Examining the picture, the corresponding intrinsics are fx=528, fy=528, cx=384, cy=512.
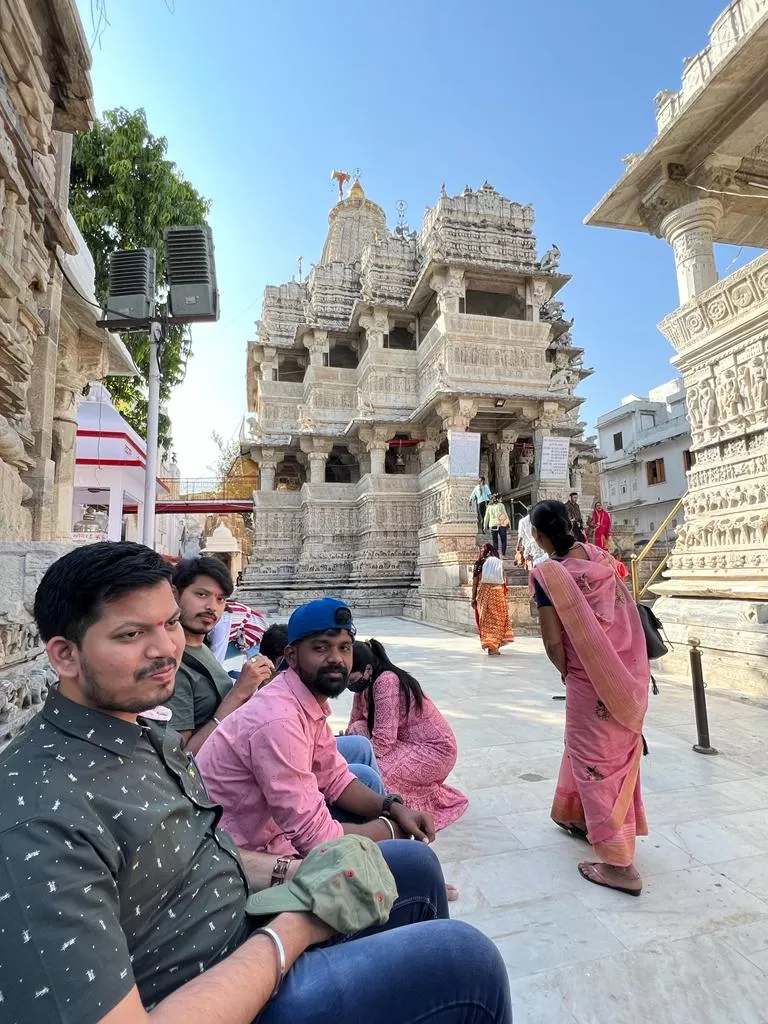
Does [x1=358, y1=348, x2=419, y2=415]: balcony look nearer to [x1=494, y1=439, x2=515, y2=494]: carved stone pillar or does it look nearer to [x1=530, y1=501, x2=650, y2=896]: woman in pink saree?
[x1=494, y1=439, x2=515, y2=494]: carved stone pillar

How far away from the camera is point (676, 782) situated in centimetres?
282

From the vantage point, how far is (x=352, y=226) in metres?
24.0

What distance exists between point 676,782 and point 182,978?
9.32ft

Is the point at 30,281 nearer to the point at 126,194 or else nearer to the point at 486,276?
the point at 126,194

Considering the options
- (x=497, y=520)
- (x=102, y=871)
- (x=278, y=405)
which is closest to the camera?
(x=102, y=871)

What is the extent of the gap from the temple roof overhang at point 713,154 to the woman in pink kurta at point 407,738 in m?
5.59

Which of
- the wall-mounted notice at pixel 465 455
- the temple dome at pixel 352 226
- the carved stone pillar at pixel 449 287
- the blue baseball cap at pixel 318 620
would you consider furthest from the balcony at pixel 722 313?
→ the temple dome at pixel 352 226

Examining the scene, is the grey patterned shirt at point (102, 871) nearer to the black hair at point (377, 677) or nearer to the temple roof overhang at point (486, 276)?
the black hair at point (377, 677)

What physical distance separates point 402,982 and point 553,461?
13.5m

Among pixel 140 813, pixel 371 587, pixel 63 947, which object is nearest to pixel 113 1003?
pixel 63 947

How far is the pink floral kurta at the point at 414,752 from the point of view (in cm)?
237

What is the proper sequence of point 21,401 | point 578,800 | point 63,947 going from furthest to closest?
point 21,401 < point 578,800 < point 63,947

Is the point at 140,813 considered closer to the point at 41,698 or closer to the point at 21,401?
the point at 41,698

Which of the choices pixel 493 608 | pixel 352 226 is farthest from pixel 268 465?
pixel 493 608
